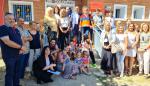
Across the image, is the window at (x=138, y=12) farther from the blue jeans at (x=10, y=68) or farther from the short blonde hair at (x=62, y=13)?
the blue jeans at (x=10, y=68)

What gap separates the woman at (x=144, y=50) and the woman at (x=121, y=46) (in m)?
0.57

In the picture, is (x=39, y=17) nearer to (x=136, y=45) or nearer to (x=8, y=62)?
(x=136, y=45)

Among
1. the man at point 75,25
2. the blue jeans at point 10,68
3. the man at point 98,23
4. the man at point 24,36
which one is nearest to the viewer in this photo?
the blue jeans at point 10,68

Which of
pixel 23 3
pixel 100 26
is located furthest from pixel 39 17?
pixel 100 26

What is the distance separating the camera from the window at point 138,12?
17020 millimetres

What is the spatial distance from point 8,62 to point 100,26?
5.96 m

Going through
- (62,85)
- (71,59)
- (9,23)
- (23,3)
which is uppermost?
(23,3)

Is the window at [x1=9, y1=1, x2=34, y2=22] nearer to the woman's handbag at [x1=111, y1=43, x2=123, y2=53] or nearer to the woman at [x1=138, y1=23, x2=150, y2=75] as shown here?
the woman's handbag at [x1=111, y1=43, x2=123, y2=53]

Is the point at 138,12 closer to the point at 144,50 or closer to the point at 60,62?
the point at 144,50

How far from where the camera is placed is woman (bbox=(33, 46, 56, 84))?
7.41m

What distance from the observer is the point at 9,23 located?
5.59m

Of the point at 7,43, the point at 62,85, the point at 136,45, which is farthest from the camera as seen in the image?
the point at 136,45

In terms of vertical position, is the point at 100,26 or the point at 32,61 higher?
the point at 100,26

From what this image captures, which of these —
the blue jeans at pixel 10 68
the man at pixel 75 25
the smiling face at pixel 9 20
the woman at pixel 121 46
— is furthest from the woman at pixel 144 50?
the smiling face at pixel 9 20
